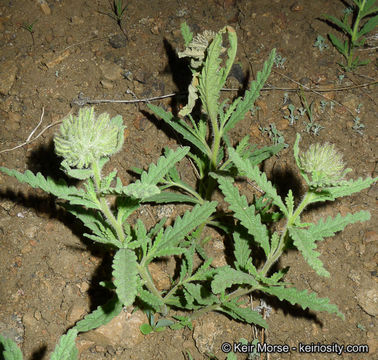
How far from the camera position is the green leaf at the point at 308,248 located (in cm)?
187

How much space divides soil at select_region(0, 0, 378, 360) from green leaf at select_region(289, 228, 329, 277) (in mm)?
1157

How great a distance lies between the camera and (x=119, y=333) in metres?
2.87

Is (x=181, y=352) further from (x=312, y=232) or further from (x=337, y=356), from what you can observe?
(x=312, y=232)

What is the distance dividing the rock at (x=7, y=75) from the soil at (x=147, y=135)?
0.01 metres

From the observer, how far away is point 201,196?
10.9 ft

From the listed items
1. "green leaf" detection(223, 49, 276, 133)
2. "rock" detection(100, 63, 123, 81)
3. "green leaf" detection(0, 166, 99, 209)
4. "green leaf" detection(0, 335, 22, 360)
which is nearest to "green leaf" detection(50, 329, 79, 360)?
"green leaf" detection(0, 335, 22, 360)

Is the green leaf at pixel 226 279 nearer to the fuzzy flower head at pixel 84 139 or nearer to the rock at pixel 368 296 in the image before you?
the fuzzy flower head at pixel 84 139

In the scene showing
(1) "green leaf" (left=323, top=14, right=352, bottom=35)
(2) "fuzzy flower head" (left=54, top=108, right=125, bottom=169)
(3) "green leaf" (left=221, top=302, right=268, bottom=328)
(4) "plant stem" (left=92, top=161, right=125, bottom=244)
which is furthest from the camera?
(1) "green leaf" (left=323, top=14, right=352, bottom=35)

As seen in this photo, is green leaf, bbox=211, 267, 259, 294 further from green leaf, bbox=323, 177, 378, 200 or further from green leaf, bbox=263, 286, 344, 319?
green leaf, bbox=323, 177, 378, 200

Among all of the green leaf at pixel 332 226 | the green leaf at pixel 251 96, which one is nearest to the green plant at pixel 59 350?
the green leaf at pixel 332 226

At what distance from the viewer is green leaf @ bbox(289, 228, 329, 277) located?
73.5 inches

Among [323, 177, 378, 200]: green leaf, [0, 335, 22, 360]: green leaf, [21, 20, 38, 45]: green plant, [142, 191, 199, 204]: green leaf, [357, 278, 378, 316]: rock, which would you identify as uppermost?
[21, 20, 38, 45]: green plant

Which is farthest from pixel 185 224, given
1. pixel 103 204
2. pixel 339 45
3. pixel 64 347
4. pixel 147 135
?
pixel 339 45

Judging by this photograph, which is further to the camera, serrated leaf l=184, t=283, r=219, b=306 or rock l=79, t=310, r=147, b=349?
rock l=79, t=310, r=147, b=349
